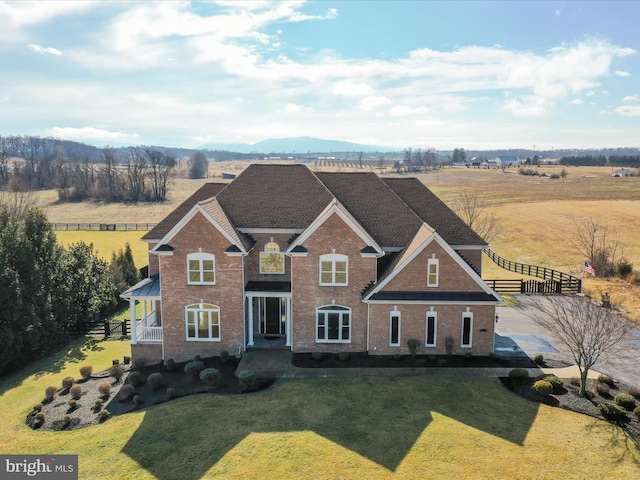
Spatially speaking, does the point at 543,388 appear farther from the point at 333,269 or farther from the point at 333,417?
the point at 333,269

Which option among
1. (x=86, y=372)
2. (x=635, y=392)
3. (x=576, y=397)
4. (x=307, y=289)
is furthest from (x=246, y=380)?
(x=635, y=392)

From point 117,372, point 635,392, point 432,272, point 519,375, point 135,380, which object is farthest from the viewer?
point 432,272

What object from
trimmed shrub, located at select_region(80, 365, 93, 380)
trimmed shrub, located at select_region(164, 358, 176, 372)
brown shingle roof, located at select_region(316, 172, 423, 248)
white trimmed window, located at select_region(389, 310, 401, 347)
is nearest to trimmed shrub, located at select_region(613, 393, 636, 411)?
white trimmed window, located at select_region(389, 310, 401, 347)

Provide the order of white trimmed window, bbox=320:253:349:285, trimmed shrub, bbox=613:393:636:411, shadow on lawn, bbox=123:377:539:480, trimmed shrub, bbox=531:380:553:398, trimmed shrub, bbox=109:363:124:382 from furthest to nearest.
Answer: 1. white trimmed window, bbox=320:253:349:285
2. trimmed shrub, bbox=109:363:124:382
3. trimmed shrub, bbox=531:380:553:398
4. trimmed shrub, bbox=613:393:636:411
5. shadow on lawn, bbox=123:377:539:480

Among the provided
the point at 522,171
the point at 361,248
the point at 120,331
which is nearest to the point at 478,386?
the point at 361,248

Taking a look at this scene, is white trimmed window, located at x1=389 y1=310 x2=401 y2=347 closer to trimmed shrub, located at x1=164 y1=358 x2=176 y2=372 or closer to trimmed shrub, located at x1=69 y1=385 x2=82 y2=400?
trimmed shrub, located at x1=164 y1=358 x2=176 y2=372
